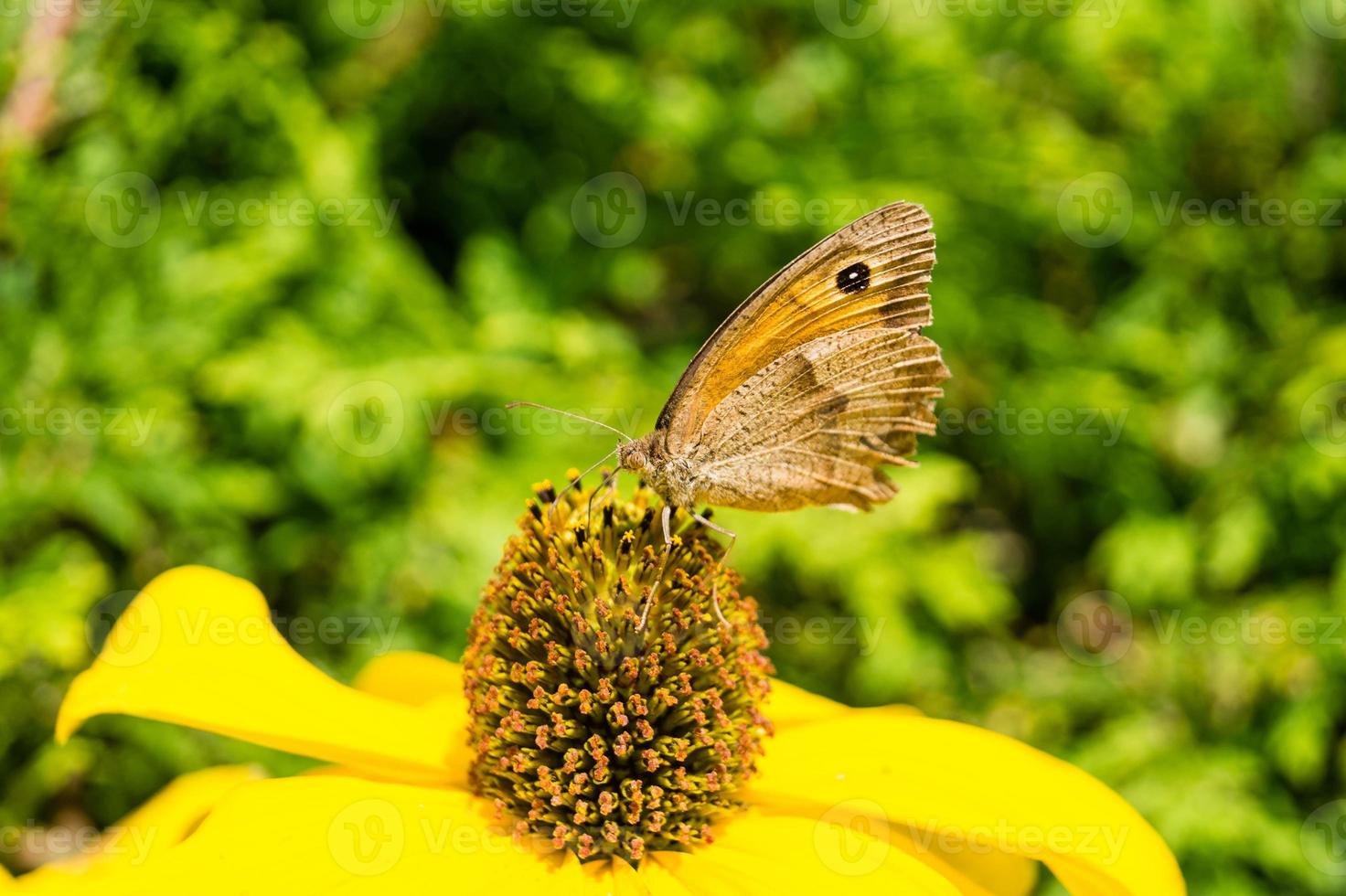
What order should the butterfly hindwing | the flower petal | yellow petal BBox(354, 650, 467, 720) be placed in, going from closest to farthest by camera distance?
1. the flower petal
2. the butterfly hindwing
3. yellow petal BBox(354, 650, 467, 720)

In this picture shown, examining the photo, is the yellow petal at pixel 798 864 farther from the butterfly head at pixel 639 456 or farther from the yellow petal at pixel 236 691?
the butterfly head at pixel 639 456

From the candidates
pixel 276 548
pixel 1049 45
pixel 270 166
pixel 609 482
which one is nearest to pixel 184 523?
pixel 276 548

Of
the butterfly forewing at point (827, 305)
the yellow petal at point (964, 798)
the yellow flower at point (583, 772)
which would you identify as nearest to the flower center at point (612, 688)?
the yellow flower at point (583, 772)

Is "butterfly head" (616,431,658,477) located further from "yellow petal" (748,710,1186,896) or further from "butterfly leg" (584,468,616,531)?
"yellow petal" (748,710,1186,896)

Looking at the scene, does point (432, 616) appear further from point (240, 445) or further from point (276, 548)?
point (240, 445)

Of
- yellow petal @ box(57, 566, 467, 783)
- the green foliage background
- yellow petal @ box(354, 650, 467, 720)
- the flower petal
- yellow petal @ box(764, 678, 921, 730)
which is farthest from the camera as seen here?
the green foliage background

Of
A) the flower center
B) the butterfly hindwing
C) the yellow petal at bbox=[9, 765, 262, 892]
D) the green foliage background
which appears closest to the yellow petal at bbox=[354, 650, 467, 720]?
the yellow petal at bbox=[9, 765, 262, 892]
